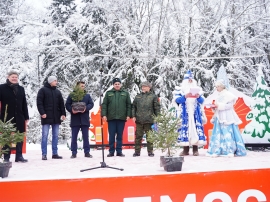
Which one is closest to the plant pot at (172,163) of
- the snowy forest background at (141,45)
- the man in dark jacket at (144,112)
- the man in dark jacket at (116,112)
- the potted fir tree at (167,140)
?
the potted fir tree at (167,140)

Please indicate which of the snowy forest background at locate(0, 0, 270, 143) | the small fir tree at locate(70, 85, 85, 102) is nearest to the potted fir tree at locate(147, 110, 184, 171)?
the small fir tree at locate(70, 85, 85, 102)

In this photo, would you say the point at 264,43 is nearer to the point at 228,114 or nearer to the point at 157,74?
the point at 157,74

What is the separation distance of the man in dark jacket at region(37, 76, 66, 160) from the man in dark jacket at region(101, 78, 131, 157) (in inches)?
35.5

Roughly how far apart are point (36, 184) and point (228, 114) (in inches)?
174

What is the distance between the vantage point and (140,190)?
3301 millimetres

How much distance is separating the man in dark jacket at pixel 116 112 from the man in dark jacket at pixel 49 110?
901 millimetres

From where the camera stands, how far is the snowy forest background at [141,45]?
14531mm

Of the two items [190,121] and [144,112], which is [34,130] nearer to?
[144,112]

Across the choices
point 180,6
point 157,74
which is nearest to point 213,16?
point 180,6

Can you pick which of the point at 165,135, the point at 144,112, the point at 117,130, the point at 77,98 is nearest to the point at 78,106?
the point at 77,98

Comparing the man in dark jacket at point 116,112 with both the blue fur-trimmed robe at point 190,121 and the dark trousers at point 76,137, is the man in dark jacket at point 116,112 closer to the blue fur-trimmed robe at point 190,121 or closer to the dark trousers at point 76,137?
the dark trousers at point 76,137

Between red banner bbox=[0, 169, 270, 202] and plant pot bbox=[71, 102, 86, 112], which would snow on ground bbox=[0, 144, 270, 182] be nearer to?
red banner bbox=[0, 169, 270, 202]

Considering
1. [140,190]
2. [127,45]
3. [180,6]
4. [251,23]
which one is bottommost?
[140,190]

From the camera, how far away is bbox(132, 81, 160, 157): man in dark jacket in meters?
6.64
